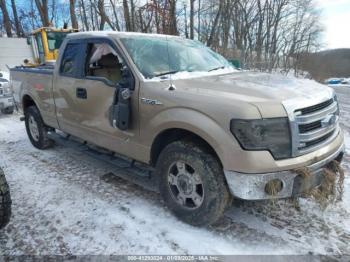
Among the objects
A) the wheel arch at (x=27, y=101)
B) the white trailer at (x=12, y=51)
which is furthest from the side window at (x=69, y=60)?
the white trailer at (x=12, y=51)

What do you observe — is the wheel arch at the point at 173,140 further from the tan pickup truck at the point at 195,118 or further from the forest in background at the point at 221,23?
the forest in background at the point at 221,23

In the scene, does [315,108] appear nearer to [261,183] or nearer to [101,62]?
[261,183]

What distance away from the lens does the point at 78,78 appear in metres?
4.12

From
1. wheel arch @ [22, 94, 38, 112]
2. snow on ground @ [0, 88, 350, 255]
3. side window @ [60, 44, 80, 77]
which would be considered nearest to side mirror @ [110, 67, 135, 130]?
snow on ground @ [0, 88, 350, 255]

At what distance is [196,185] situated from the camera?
9.95 ft

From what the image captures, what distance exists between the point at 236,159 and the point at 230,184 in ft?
0.87

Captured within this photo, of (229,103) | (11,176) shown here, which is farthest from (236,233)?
(11,176)

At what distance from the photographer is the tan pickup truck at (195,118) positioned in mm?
2572

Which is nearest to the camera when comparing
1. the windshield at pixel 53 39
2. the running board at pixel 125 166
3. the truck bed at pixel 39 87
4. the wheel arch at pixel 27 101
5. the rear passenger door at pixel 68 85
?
the running board at pixel 125 166

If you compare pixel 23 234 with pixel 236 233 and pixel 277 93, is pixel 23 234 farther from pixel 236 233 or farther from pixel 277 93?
pixel 277 93

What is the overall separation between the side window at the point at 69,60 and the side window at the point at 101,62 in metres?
0.25

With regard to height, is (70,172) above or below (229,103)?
below

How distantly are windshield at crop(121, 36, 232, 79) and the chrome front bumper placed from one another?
1.50 metres

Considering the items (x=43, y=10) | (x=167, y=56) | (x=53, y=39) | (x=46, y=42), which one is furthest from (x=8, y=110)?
(x=43, y=10)
